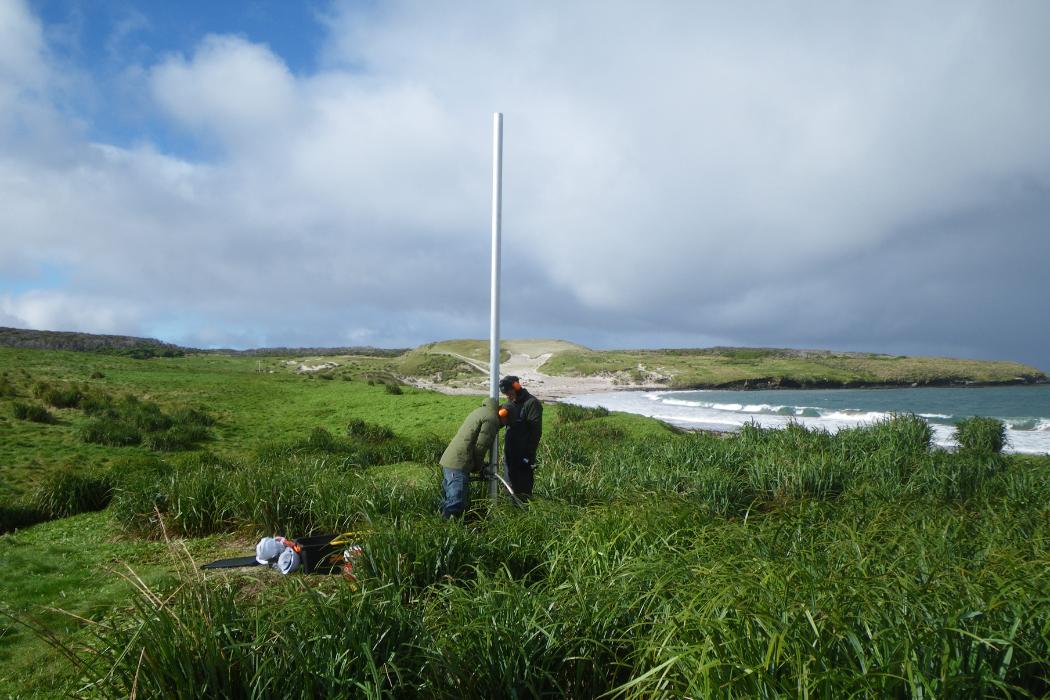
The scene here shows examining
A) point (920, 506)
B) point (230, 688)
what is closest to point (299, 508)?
point (230, 688)

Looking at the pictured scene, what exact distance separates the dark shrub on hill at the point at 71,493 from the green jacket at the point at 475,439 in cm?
778

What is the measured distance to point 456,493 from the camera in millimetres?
6707

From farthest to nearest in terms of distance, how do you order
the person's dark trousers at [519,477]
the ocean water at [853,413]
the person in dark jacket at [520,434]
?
1. the ocean water at [853,413]
2. the person's dark trousers at [519,477]
3. the person in dark jacket at [520,434]

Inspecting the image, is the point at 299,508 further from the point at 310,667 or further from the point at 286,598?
the point at 310,667

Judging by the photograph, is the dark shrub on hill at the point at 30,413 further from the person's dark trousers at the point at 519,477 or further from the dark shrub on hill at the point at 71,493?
the person's dark trousers at the point at 519,477

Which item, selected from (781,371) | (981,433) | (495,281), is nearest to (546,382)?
(781,371)

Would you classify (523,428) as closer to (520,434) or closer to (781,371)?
(520,434)

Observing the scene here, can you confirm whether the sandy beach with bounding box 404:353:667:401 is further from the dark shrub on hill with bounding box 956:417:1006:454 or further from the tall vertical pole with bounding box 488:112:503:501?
the tall vertical pole with bounding box 488:112:503:501

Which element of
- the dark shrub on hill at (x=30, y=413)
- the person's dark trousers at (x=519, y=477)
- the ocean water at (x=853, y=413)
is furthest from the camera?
the ocean water at (x=853, y=413)

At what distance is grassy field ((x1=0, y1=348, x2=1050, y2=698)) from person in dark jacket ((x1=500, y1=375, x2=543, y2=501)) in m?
0.38

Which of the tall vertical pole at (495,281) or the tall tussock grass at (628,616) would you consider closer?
the tall tussock grass at (628,616)

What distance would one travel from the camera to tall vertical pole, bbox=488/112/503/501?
22.6ft

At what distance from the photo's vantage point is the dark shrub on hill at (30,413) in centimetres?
1735

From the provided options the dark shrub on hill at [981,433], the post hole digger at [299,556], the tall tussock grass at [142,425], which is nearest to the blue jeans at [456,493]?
the post hole digger at [299,556]
